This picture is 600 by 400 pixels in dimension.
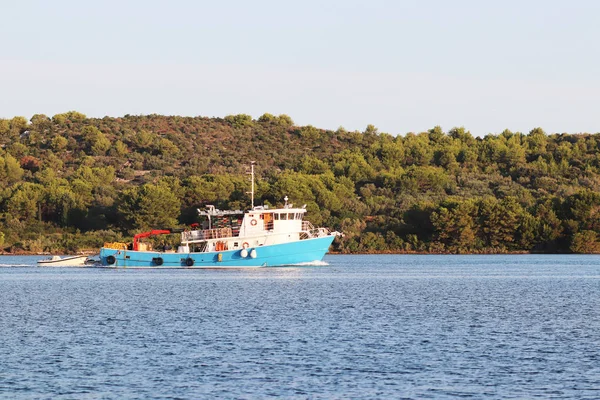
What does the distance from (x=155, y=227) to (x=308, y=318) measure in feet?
248

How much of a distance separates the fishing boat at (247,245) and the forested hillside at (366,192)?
32005 millimetres

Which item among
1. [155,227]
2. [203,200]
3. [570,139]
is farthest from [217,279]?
[570,139]

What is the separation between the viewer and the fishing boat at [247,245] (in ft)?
279

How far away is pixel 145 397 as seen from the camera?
2822 centimetres

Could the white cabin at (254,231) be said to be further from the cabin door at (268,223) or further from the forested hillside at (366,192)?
the forested hillside at (366,192)

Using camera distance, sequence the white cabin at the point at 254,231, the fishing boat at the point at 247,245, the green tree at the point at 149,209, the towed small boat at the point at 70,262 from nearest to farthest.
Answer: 1. the white cabin at the point at 254,231
2. the fishing boat at the point at 247,245
3. the towed small boat at the point at 70,262
4. the green tree at the point at 149,209

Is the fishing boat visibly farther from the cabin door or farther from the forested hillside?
the forested hillside

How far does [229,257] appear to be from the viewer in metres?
86.9

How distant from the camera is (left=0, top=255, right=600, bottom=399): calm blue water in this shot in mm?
29797

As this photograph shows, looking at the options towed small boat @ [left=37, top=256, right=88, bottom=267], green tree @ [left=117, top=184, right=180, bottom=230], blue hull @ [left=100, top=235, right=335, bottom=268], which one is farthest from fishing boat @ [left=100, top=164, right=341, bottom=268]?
green tree @ [left=117, top=184, right=180, bottom=230]

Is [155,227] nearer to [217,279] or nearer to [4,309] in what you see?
[217,279]

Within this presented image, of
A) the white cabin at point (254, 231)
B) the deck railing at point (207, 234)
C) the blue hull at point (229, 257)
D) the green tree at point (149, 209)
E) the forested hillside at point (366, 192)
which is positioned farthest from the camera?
the green tree at point (149, 209)

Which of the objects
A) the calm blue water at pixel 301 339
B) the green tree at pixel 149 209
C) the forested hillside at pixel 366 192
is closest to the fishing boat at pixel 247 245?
the calm blue water at pixel 301 339

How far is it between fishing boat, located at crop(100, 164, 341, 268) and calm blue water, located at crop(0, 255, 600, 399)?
1139cm
